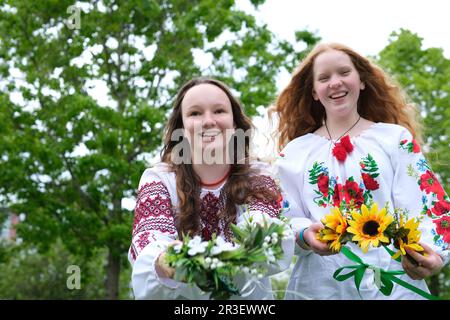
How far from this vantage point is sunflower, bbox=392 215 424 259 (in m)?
2.27

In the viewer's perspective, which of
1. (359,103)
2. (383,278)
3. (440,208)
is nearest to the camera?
(383,278)

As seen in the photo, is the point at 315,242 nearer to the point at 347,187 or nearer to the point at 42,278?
the point at 347,187

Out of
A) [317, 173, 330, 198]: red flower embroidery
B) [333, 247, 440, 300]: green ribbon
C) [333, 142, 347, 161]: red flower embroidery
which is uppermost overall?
[333, 142, 347, 161]: red flower embroidery

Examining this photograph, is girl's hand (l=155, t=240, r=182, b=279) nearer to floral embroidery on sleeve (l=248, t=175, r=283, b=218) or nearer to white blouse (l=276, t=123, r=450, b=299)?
floral embroidery on sleeve (l=248, t=175, r=283, b=218)

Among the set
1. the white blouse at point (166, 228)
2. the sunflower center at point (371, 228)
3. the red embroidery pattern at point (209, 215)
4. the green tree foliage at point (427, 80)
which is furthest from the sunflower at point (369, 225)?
the green tree foliage at point (427, 80)

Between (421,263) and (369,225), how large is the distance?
283mm

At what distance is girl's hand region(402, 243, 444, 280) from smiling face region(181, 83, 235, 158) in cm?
92

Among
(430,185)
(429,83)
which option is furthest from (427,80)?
(430,185)

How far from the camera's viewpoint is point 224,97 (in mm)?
2699

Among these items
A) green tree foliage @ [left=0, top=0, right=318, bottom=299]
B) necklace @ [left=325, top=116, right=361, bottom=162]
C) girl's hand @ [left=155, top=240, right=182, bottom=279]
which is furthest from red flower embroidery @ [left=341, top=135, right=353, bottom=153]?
green tree foliage @ [left=0, top=0, right=318, bottom=299]

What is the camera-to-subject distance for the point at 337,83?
2943 millimetres

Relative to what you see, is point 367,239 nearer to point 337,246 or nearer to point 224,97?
point 337,246
